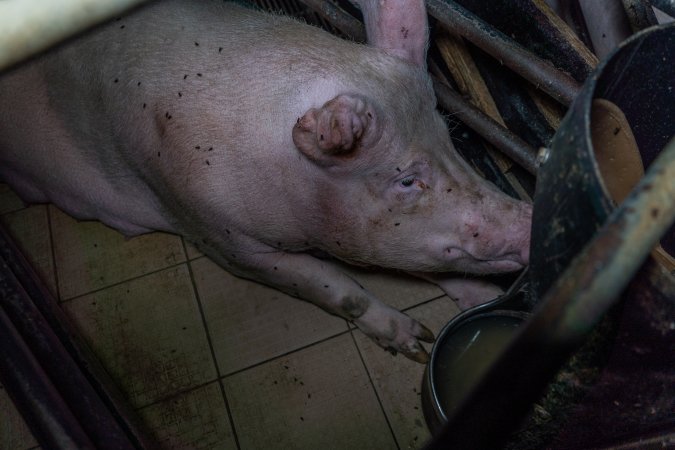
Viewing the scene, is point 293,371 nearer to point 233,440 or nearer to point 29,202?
point 233,440

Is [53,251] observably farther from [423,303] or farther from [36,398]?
[423,303]

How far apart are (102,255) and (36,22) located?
259 centimetres

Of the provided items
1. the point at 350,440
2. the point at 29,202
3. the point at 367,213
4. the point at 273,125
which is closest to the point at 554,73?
the point at 367,213

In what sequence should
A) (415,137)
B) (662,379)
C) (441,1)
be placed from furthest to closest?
(441,1)
(415,137)
(662,379)

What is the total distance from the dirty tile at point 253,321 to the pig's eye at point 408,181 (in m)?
1.21

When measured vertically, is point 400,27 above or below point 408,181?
above

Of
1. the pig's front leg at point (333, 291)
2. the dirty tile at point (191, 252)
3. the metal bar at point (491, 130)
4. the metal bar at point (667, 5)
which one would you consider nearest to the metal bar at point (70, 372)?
the pig's front leg at point (333, 291)

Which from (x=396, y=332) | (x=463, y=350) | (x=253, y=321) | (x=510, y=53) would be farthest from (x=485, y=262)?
(x=253, y=321)

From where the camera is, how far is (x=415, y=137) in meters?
2.17

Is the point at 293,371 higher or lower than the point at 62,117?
lower

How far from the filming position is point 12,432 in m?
2.97

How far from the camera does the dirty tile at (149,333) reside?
10.1ft

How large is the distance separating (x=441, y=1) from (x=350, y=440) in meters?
2.20

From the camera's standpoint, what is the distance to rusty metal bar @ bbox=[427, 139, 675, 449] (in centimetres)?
77
